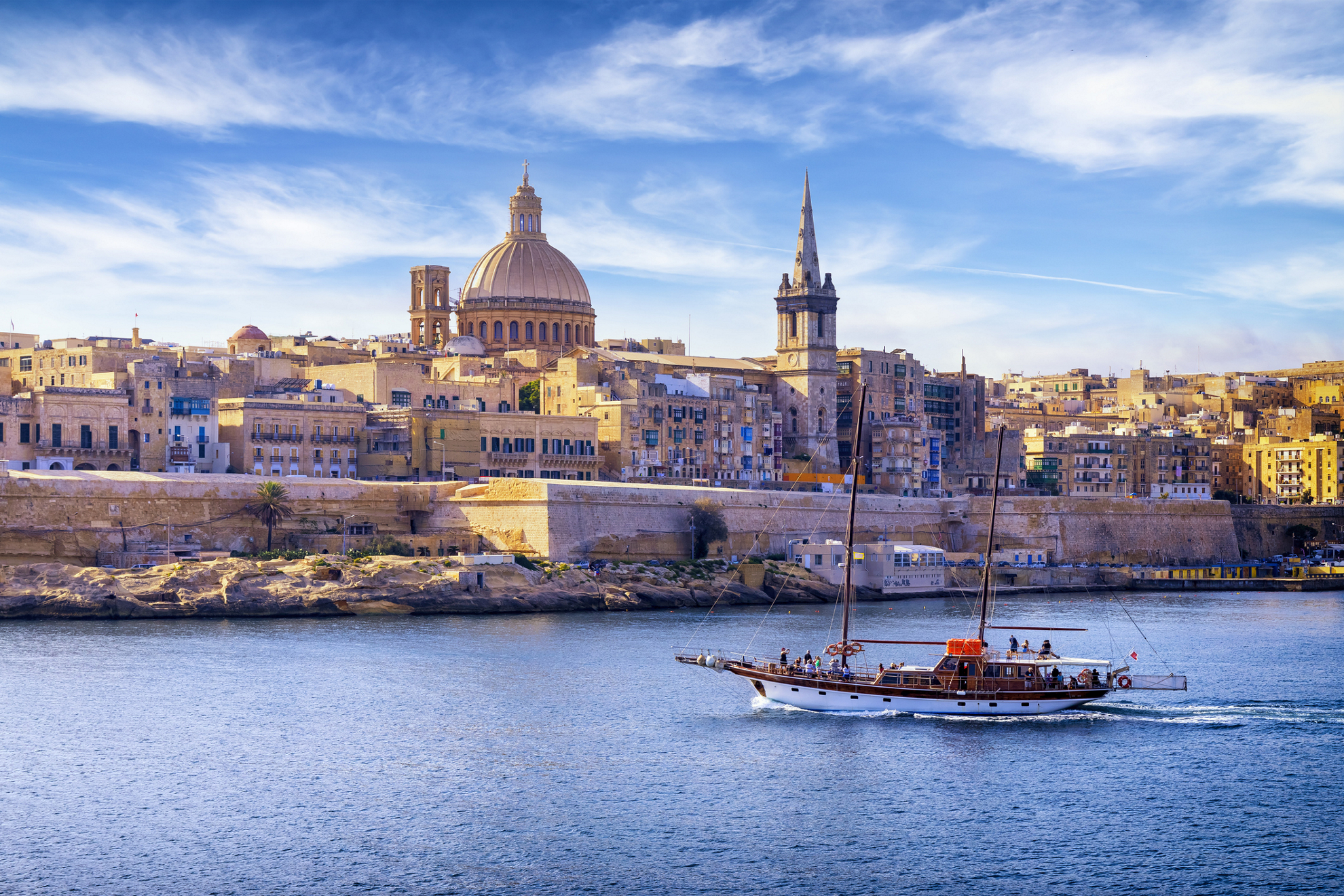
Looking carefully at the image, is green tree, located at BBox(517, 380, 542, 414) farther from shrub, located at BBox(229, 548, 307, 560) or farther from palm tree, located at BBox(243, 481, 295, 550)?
shrub, located at BBox(229, 548, 307, 560)

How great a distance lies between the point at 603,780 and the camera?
29344 millimetres

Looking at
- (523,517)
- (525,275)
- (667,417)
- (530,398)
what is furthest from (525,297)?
(523,517)

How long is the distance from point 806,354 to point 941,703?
53.6 metres

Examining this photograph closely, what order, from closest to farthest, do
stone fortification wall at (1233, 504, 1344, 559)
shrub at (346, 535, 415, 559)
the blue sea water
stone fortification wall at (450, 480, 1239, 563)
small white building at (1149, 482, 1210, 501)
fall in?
the blue sea water
shrub at (346, 535, 415, 559)
stone fortification wall at (450, 480, 1239, 563)
stone fortification wall at (1233, 504, 1344, 559)
small white building at (1149, 482, 1210, 501)

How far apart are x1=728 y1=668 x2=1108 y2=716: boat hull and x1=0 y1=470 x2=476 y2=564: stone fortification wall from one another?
29361 millimetres

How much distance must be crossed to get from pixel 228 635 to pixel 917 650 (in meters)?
18.6

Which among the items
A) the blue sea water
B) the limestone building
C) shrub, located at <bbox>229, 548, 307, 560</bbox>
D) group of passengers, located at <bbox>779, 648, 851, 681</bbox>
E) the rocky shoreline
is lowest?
the blue sea water

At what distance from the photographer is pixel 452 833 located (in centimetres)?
2594

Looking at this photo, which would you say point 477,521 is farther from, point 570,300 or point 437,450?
point 570,300

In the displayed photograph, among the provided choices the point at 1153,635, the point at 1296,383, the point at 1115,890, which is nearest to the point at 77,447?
the point at 1153,635

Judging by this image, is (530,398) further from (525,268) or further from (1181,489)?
(1181,489)

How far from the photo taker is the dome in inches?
3910

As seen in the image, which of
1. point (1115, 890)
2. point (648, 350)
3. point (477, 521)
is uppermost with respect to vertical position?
point (648, 350)

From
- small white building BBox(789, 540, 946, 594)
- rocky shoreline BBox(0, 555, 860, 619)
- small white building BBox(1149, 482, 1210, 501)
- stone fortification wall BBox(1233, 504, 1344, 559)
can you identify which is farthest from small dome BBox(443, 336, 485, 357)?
stone fortification wall BBox(1233, 504, 1344, 559)
